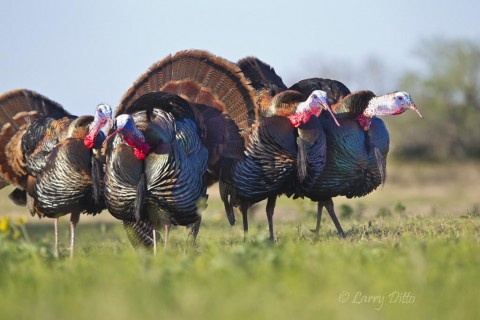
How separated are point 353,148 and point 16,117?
3.33 m

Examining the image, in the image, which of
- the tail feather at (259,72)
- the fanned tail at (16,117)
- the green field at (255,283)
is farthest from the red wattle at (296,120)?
the fanned tail at (16,117)

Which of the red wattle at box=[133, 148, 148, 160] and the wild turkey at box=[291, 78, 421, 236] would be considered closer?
the red wattle at box=[133, 148, 148, 160]

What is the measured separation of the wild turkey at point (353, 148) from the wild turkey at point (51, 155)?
78.4 inches

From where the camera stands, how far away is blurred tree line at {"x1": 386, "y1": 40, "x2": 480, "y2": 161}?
A: 34.4 m

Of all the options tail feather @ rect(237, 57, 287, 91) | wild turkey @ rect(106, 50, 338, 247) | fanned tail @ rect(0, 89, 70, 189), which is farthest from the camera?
tail feather @ rect(237, 57, 287, 91)

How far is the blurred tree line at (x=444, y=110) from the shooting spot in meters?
34.4

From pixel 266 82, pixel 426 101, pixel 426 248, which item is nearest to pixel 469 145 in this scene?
pixel 426 101

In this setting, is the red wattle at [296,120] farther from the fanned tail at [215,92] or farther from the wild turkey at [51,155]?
the wild turkey at [51,155]

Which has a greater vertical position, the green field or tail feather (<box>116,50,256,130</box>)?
tail feather (<box>116,50,256,130</box>)

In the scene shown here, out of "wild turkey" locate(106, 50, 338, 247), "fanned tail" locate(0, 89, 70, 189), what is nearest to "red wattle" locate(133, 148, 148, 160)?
"wild turkey" locate(106, 50, 338, 247)

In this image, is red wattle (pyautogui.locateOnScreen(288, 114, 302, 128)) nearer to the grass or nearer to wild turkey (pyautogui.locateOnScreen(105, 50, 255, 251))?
wild turkey (pyautogui.locateOnScreen(105, 50, 255, 251))

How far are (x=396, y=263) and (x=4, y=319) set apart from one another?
2.27 metres

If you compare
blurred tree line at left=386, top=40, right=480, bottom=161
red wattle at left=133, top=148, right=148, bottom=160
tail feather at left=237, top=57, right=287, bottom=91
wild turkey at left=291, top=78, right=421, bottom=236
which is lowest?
blurred tree line at left=386, top=40, right=480, bottom=161

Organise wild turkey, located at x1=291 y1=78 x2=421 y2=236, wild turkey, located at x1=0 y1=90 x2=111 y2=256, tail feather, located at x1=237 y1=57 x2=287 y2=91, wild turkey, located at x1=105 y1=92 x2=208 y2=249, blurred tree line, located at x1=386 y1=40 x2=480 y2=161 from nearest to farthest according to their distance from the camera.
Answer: wild turkey, located at x1=105 y1=92 x2=208 y2=249 → wild turkey, located at x1=0 y1=90 x2=111 y2=256 → wild turkey, located at x1=291 y1=78 x2=421 y2=236 → tail feather, located at x1=237 y1=57 x2=287 y2=91 → blurred tree line, located at x1=386 y1=40 x2=480 y2=161
